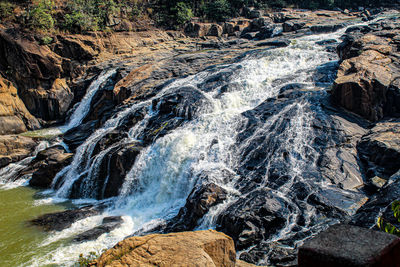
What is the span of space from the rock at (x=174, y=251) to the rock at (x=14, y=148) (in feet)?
45.1

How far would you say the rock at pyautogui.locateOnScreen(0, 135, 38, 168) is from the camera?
608 inches

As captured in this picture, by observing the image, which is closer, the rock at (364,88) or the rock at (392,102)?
the rock at (392,102)

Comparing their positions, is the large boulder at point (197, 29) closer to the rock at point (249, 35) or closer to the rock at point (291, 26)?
the rock at point (249, 35)

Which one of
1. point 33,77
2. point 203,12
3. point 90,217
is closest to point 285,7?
point 203,12

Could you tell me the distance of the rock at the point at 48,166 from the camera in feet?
44.9

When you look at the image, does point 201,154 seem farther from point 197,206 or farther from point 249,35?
point 249,35

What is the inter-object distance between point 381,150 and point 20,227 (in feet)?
36.7

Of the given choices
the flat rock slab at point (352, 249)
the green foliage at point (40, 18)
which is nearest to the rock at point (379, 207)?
the flat rock slab at point (352, 249)

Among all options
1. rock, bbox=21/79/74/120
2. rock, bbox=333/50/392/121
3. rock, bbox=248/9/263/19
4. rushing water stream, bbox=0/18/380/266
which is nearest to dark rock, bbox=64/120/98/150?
rushing water stream, bbox=0/18/380/266

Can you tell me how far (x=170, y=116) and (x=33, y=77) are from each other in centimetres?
1176

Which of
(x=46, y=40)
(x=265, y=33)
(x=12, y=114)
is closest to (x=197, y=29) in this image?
(x=265, y=33)

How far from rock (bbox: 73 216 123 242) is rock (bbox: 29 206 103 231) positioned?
88cm

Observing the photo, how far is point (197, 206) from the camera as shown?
8.63 metres

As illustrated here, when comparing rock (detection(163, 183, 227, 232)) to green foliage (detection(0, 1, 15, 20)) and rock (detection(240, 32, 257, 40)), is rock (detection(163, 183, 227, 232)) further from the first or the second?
rock (detection(240, 32, 257, 40))
